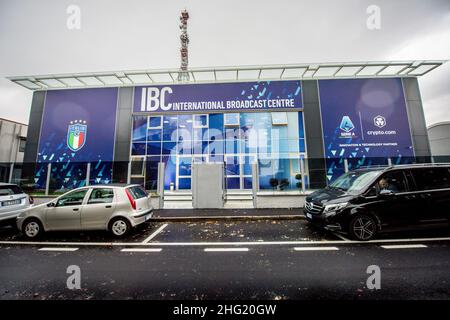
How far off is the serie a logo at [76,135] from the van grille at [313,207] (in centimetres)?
1600

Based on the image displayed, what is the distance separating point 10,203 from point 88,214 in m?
2.91

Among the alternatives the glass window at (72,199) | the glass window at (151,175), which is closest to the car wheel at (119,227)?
the glass window at (72,199)

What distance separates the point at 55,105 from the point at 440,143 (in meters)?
32.1

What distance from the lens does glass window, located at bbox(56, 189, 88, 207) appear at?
5.56m

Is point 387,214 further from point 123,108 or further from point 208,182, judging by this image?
point 123,108

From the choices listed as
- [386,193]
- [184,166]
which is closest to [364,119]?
[386,193]

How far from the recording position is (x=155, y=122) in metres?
14.7

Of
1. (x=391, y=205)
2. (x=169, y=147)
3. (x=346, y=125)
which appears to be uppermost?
(x=346, y=125)

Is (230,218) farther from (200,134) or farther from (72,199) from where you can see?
(200,134)

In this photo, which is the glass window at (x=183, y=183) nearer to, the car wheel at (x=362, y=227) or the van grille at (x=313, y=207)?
the van grille at (x=313, y=207)

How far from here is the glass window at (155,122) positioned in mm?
14680
